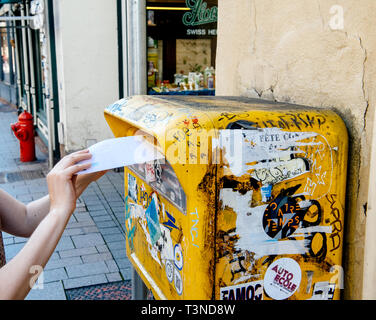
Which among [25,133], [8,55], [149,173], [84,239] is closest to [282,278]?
[149,173]

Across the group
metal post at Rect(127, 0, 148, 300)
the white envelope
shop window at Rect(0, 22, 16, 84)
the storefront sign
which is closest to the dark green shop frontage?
shop window at Rect(0, 22, 16, 84)

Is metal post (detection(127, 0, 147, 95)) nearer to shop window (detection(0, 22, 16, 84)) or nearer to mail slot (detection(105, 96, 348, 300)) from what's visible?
mail slot (detection(105, 96, 348, 300))

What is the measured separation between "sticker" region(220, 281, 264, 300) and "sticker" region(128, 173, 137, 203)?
0.84m

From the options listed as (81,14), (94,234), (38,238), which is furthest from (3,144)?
(38,238)

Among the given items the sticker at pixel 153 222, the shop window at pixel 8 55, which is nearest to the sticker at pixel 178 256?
the sticker at pixel 153 222

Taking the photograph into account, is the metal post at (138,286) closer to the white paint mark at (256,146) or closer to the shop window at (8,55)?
the white paint mark at (256,146)

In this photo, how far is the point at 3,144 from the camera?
9711 mm

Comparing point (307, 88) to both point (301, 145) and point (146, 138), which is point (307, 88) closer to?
point (301, 145)

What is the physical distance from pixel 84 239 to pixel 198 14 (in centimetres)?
365

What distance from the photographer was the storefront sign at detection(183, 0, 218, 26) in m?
6.18

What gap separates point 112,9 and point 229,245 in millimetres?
6260

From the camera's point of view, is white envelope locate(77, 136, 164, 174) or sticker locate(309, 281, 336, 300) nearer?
white envelope locate(77, 136, 164, 174)

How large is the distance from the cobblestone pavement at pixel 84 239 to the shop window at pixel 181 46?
180 centimetres

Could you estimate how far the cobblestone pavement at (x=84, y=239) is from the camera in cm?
378
